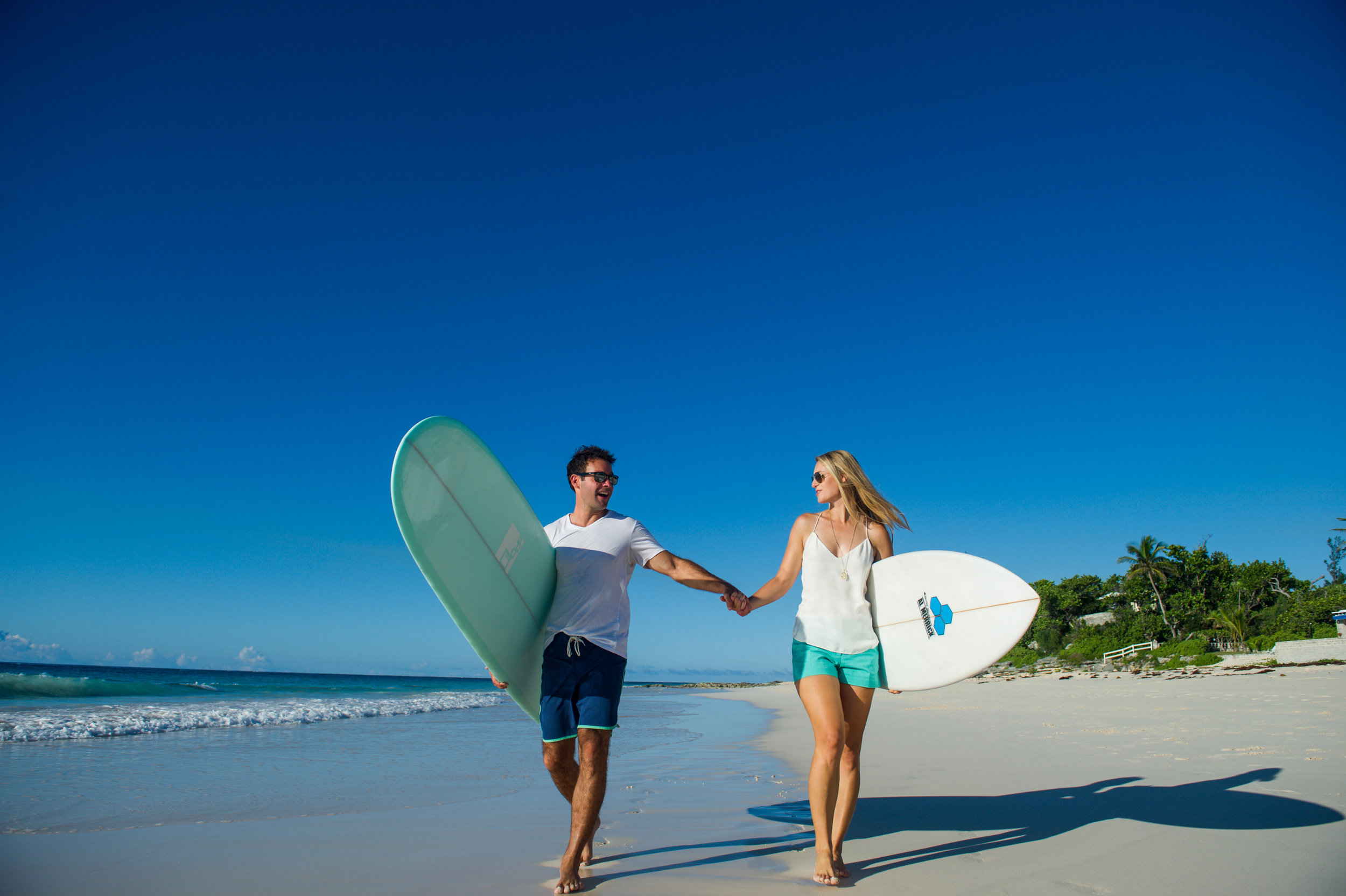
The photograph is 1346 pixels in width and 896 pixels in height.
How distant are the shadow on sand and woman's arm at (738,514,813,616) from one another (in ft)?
3.23

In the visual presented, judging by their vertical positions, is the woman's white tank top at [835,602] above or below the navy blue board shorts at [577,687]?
above

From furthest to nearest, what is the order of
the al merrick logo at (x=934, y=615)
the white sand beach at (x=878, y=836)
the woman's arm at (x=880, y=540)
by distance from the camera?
the al merrick logo at (x=934, y=615) < the woman's arm at (x=880, y=540) < the white sand beach at (x=878, y=836)

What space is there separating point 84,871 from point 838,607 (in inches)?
120

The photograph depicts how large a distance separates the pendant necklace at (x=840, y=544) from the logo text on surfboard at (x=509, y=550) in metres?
1.41

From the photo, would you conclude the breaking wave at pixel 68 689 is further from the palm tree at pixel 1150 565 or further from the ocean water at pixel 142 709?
the palm tree at pixel 1150 565

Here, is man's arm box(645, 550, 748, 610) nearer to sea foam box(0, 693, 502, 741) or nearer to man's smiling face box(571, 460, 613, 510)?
man's smiling face box(571, 460, 613, 510)

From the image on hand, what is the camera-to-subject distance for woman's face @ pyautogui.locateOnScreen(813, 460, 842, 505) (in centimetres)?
288

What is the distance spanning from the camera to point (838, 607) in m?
2.71

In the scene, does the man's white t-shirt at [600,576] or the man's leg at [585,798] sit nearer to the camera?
the man's leg at [585,798]

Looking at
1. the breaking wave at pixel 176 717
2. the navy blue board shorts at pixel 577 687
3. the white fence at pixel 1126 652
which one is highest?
the navy blue board shorts at pixel 577 687

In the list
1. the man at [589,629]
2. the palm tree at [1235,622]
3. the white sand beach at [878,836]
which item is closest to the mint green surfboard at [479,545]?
the man at [589,629]

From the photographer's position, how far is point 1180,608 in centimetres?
2925

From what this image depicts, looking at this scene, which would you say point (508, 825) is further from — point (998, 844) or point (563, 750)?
point (998, 844)

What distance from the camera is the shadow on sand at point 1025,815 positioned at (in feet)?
9.20
